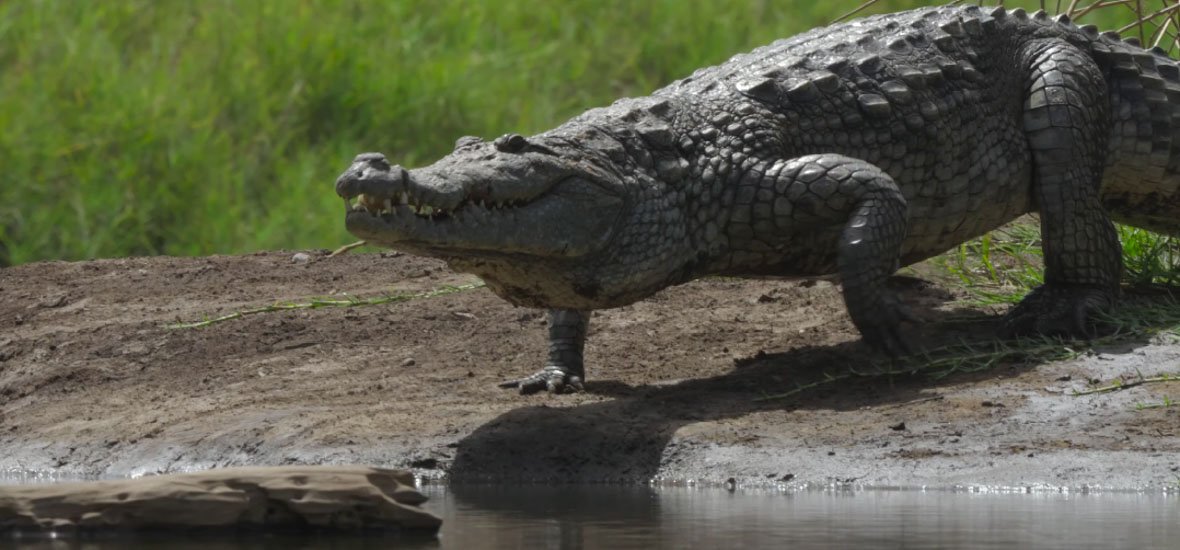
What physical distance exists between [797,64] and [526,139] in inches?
52.2

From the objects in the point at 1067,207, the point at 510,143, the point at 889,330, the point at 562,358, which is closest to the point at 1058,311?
the point at 1067,207

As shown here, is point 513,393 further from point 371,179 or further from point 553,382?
point 371,179

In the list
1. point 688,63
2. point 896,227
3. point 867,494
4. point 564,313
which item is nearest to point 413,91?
point 688,63

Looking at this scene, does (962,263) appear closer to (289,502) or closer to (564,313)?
(564,313)

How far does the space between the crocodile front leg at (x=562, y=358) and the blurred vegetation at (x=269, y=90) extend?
4.66 m

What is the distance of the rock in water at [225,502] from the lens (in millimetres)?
5141

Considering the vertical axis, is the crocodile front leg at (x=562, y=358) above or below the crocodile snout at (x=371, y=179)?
below

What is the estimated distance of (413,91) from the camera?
13539 millimetres

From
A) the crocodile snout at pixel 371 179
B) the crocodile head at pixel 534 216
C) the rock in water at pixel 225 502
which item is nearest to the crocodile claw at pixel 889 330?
the crocodile head at pixel 534 216

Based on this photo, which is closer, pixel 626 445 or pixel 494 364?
pixel 626 445

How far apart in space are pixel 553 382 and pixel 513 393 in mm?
175

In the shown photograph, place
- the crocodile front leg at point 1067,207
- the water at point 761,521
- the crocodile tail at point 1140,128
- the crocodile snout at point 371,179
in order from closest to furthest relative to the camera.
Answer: the water at point 761,521, the crocodile snout at point 371,179, the crocodile front leg at point 1067,207, the crocodile tail at point 1140,128

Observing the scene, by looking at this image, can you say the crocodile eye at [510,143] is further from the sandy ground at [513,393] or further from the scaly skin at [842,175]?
the sandy ground at [513,393]

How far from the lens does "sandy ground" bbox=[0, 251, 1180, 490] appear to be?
6574 millimetres
